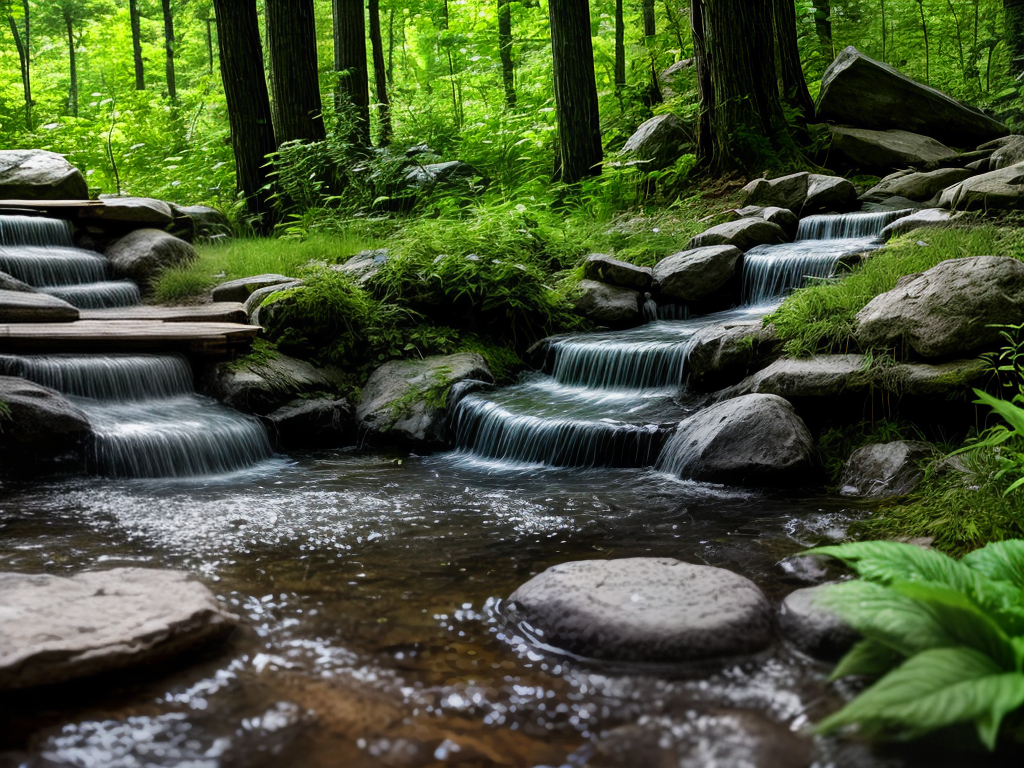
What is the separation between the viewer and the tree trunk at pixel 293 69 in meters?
11.3

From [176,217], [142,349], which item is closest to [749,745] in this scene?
[142,349]

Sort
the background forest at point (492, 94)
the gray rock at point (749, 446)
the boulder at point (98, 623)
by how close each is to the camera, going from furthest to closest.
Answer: the background forest at point (492, 94)
the gray rock at point (749, 446)
the boulder at point (98, 623)

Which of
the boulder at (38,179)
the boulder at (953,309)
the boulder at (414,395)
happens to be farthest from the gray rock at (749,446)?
the boulder at (38,179)

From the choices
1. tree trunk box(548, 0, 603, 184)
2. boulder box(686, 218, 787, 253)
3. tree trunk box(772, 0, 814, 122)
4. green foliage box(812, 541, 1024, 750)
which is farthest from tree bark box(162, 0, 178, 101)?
green foliage box(812, 541, 1024, 750)

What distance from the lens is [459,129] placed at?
14859 millimetres

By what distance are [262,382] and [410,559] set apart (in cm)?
320

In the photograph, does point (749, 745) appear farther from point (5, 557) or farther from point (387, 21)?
point (387, 21)

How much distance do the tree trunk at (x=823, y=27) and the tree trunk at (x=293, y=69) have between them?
8497mm

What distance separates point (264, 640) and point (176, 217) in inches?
364

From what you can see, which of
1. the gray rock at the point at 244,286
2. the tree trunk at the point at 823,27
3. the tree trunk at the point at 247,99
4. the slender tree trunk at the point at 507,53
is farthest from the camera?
the slender tree trunk at the point at 507,53

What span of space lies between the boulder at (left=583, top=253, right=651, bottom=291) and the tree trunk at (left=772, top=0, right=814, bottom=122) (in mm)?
4443

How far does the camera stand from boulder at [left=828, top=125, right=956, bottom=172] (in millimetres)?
10039

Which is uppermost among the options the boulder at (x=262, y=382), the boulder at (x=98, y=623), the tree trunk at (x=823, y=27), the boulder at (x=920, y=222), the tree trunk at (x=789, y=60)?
the tree trunk at (x=823, y=27)

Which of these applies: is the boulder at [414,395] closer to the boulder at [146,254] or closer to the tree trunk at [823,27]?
the boulder at [146,254]
